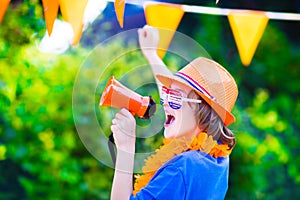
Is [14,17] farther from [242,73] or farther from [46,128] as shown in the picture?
[242,73]

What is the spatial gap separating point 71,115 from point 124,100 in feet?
4.41

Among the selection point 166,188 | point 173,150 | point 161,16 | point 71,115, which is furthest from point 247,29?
point 71,115

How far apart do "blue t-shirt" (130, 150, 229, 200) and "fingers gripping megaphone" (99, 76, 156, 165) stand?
5.0 inches

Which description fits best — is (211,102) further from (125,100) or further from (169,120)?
(125,100)

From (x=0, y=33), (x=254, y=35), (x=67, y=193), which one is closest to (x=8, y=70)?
(x=0, y=33)

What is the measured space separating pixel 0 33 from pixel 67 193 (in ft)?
Result: 2.42

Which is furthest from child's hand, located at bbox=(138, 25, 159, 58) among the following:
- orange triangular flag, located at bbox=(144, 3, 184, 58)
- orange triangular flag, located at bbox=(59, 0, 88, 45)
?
orange triangular flag, located at bbox=(59, 0, 88, 45)

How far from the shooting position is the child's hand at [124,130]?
4.70 ft

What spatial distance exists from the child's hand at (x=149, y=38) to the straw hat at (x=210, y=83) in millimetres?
363

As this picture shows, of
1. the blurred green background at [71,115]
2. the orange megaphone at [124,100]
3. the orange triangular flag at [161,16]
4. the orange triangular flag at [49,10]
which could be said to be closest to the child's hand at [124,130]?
the orange megaphone at [124,100]

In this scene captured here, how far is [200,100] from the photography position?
60.7 inches

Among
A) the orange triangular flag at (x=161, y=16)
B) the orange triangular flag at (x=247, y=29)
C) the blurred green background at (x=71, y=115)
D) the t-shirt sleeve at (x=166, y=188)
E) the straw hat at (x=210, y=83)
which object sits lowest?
the blurred green background at (x=71, y=115)

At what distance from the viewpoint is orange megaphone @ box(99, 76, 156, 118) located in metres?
1.43

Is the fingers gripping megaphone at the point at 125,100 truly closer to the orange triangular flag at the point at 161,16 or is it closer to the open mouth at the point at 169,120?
the open mouth at the point at 169,120
